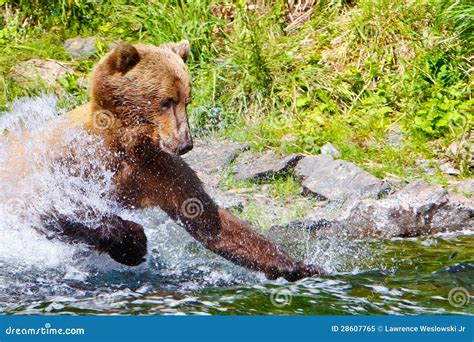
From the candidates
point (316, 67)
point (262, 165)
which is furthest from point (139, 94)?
point (316, 67)

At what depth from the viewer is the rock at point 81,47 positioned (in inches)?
447

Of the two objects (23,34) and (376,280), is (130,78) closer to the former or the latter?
(376,280)

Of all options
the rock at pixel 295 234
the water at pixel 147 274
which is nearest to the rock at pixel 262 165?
the rock at pixel 295 234

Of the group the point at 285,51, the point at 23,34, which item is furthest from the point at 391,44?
the point at 23,34

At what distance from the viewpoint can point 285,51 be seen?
10836mm

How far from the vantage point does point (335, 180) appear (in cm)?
864

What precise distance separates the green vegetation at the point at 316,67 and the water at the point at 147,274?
251 cm

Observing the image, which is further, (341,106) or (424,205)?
(341,106)

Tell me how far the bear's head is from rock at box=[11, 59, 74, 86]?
4.78 meters

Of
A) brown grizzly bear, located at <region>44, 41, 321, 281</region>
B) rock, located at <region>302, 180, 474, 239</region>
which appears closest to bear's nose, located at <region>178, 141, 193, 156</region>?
brown grizzly bear, located at <region>44, 41, 321, 281</region>

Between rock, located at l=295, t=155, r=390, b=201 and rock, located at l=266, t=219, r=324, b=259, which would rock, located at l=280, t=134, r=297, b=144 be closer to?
rock, located at l=295, t=155, r=390, b=201

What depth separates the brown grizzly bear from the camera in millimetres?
6180

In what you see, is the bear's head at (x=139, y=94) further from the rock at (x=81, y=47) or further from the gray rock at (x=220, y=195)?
the rock at (x=81, y=47)

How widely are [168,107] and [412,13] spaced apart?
5225 millimetres
